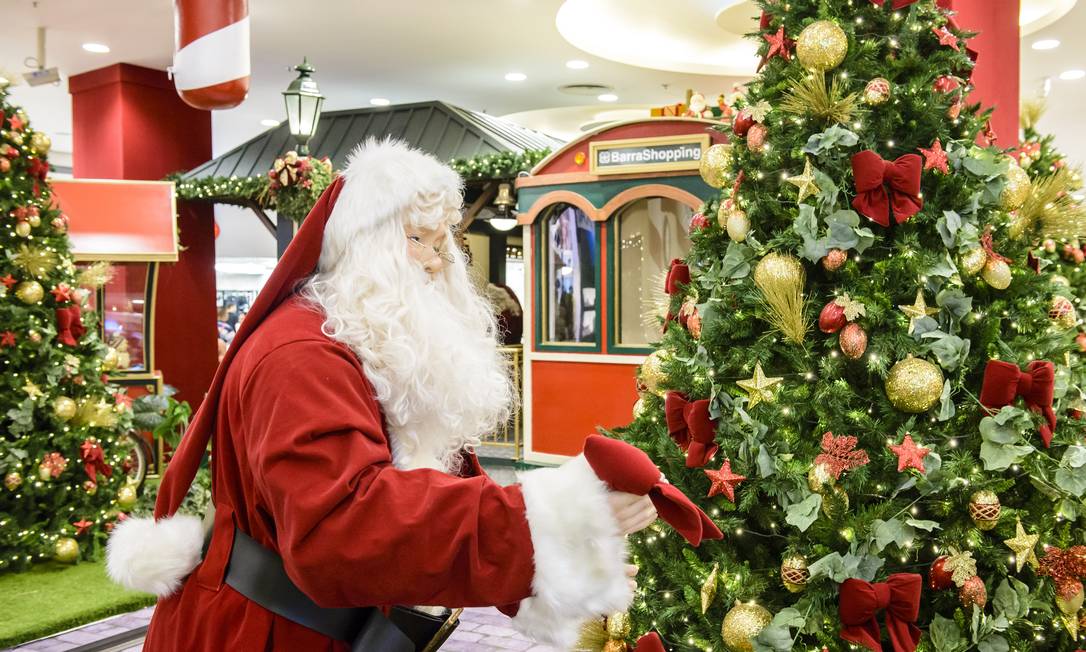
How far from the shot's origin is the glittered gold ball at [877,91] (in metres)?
2.12

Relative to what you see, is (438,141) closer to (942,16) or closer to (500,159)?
(500,159)

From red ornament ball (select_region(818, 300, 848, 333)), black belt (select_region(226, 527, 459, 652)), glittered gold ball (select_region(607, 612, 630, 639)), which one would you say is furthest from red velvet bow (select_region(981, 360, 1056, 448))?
black belt (select_region(226, 527, 459, 652))

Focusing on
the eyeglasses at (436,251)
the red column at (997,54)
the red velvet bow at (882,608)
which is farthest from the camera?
the red column at (997,54)

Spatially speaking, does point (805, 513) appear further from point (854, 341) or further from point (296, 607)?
point (296, 607)

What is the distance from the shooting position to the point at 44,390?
4613 millimetres

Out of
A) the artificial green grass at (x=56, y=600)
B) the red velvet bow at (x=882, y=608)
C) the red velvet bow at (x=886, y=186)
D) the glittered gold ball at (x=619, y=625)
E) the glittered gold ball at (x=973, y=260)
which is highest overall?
the red velvet bow at (x=886, y=186)

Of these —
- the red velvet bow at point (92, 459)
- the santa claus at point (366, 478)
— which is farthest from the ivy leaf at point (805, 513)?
the red velvet bow at point (92, 459)

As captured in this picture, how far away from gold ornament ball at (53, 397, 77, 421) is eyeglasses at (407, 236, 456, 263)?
3713mm

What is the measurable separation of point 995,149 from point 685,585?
1323mm

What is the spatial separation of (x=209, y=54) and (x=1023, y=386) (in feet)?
13.3

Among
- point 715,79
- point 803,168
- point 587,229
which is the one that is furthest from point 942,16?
point 715,79

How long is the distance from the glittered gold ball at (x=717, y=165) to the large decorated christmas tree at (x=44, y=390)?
12.0 feet

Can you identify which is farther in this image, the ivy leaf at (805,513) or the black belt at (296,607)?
the ivy leaf at (805,513)

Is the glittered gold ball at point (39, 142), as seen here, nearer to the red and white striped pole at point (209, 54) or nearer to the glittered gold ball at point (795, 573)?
the red and white striped pole at point (209, 54)
